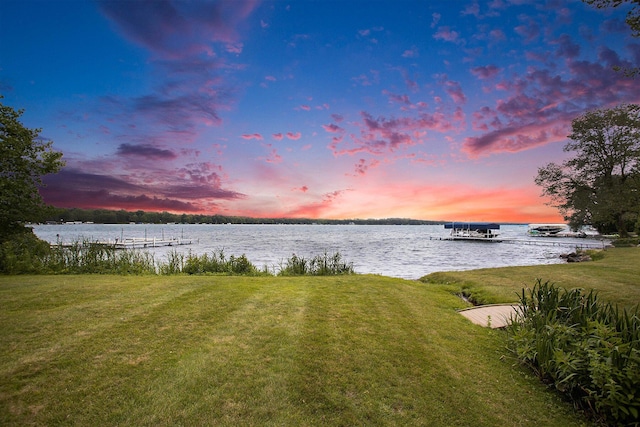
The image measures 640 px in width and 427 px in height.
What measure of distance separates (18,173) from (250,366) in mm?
15919

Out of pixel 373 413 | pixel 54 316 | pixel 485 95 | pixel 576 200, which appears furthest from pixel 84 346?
pixel 576 200

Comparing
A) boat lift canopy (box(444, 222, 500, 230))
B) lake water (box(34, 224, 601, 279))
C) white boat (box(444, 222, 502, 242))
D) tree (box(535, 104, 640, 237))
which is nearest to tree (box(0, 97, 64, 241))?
lake water (box(34, 224, 601, 279))

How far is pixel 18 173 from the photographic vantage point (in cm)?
1335

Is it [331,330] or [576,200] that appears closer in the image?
[331,330]

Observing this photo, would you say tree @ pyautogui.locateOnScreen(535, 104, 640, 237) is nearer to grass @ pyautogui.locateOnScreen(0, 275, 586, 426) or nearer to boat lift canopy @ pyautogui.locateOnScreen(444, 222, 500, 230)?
boat lift canopy @ pyautogui.locateOnScreen(444, 222, 500, 230)

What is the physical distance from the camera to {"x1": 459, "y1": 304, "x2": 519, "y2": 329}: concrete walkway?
7.33 meters

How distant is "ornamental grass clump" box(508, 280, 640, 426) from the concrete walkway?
4.47 ft

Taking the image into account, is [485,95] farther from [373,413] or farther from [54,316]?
[54,316]

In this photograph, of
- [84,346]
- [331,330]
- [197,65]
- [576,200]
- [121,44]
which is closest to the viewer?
[84,346]

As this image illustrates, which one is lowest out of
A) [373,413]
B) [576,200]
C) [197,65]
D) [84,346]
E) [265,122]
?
[373,413]

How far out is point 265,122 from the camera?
73.3ft

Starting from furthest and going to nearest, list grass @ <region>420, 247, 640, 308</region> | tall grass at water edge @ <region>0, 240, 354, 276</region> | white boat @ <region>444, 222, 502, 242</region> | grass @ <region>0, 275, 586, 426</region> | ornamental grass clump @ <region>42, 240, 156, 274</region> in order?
white boat @ <region>444, 222, 502, 242</region>, ornamental grass clump @ <region>42, 240, 156, 274</region>, tall grass at water edge @ <region>0, 240, 354, 276</region>, grass @ <region>420, 247, 640, 308</region>, grass @ <region>0, 275, 586, 426</region>

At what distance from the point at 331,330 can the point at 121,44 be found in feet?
61.5

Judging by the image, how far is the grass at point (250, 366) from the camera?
3.80m
